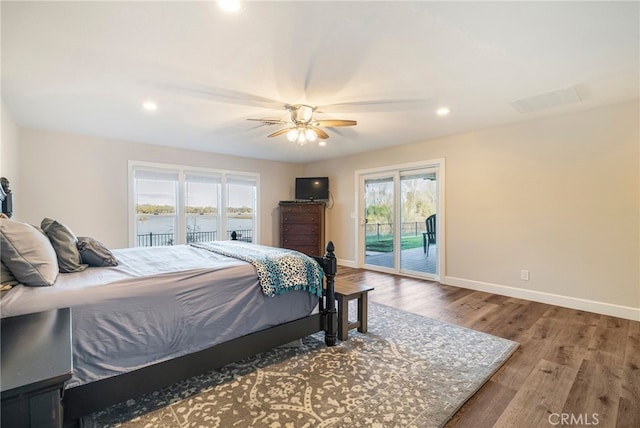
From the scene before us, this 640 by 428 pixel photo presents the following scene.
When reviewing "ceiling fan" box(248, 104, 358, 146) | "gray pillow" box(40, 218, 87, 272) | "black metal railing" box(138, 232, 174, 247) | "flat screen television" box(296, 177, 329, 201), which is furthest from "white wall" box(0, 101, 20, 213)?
"flat screen television" box(296, 177, 329, 201)

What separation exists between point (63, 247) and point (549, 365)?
3635 millimetres

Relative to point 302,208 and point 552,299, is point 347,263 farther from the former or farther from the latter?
point 552,299

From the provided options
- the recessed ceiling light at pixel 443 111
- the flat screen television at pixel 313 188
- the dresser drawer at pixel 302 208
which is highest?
the recessed ceiling light at pixel 443 111

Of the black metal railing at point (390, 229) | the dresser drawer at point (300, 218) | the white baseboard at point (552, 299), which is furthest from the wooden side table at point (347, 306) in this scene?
the dresser drawer at point (300, 218)

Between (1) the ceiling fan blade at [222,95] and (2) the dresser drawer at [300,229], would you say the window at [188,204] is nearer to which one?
(2) the dresser drawer at [300,229]

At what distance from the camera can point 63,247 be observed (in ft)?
6.35

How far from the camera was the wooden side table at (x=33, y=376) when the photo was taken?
748 millimetres

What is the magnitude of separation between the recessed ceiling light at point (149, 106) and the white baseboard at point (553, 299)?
4647 millimetres

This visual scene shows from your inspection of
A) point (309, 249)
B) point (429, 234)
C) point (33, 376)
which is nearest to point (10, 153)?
point (33, 376)

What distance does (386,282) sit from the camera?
471 centimetres

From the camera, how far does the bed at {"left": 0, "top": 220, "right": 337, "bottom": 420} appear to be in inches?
59.4

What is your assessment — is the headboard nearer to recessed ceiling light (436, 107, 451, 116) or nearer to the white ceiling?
the white ceiling

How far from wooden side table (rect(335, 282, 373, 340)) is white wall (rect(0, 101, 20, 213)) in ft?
12.4

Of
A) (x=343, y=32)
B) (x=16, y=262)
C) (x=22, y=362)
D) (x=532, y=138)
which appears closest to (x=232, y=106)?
(x=343, y=32)
